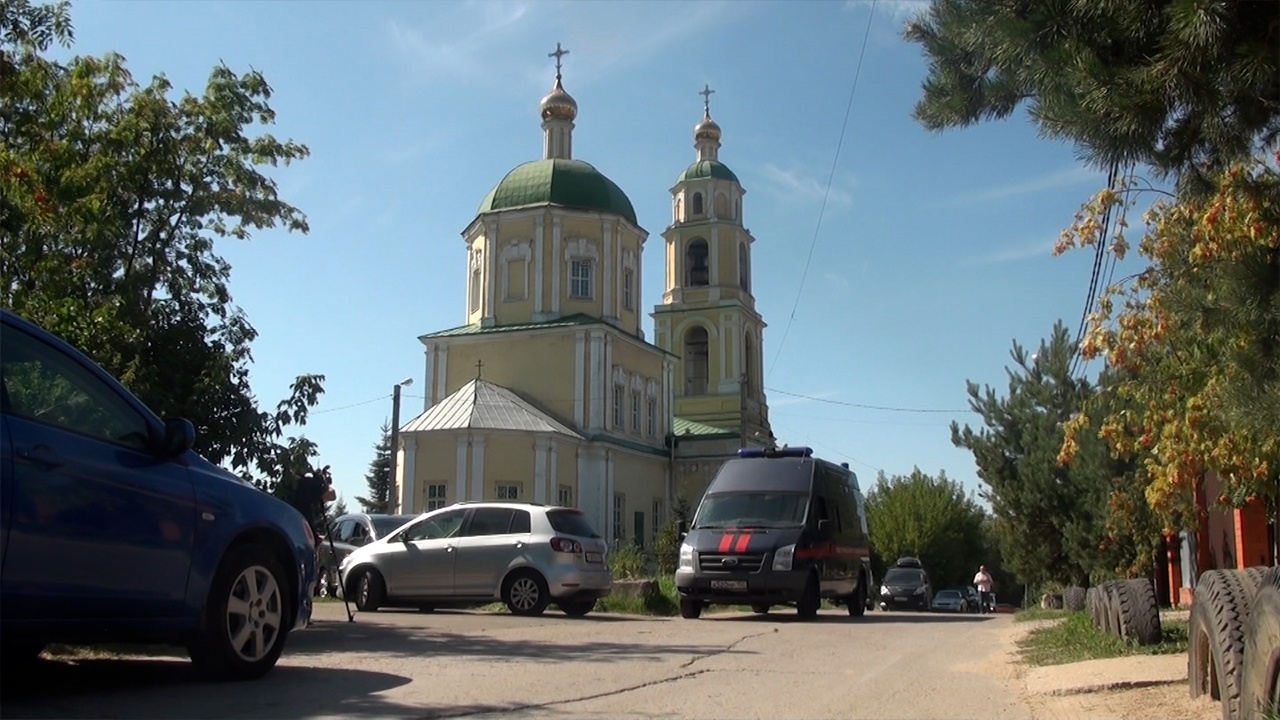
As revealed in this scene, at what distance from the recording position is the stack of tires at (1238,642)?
4.99 m

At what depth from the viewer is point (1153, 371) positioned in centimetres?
1172

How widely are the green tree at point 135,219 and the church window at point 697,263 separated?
43.9m

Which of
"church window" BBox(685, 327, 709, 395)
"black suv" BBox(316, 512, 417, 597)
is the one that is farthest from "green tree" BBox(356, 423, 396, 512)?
"black suv" BBox(316, 512, 417, 597)

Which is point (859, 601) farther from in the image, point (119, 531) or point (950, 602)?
point (950, 602)

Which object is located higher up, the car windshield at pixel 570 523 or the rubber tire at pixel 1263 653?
the car windshield at pixel 570 523

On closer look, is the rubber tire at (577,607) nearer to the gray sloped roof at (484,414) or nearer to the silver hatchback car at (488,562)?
the silver hatchback car at (488,562)

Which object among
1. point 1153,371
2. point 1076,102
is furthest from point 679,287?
point 1076,102

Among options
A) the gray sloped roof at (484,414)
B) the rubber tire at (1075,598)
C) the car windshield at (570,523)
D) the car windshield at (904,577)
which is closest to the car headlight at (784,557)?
the car windshield at (570,523)

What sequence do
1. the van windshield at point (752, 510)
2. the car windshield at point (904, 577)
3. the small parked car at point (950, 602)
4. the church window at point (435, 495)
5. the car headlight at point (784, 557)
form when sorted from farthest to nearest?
the small parked car at point (950, 602), the church window at point (435, 495), the car windshield at point (904, 577), the van windshield at point (752, 510), the car headlight at point (784, 557)

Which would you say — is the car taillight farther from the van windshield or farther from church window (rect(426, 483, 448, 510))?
church window (rect(426, 483, 448, 510))

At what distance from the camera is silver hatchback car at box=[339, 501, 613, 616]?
54.2 ft

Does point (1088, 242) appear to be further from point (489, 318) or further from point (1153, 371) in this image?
point (489, 318)

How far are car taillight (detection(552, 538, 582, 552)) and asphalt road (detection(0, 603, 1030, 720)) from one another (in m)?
3.51

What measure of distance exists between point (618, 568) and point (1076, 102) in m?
18.3
